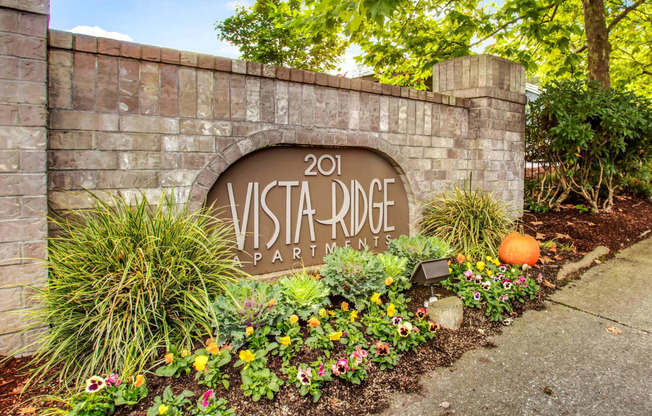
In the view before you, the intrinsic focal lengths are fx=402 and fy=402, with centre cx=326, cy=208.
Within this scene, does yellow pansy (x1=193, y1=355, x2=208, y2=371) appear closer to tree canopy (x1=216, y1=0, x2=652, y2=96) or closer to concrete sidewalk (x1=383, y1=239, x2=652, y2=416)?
concrete sidewalk (x1=383, y1=239, x2=652, y2=416)

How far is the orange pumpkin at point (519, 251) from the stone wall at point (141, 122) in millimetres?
1022

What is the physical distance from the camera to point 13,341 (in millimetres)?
2418

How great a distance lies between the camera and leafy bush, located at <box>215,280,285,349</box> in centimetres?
234

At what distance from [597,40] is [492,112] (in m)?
3.74

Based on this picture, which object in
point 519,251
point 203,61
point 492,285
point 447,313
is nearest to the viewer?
point 447,313

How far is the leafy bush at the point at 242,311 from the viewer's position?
2340mm

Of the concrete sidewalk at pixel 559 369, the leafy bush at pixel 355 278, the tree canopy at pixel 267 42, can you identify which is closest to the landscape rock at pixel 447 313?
the concrete sidewalk at pixel 559 369

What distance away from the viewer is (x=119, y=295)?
7.27 ft

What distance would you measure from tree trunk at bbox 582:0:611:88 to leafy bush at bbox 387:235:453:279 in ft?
18.4

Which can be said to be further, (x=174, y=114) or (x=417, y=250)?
(x=417, y=250)

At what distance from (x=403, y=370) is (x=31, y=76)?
111 inches

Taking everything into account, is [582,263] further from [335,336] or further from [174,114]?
[174,114]

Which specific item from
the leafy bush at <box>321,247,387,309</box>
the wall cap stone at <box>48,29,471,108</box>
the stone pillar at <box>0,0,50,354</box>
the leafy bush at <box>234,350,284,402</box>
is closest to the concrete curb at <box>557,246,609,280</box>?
the leafy bush at <box>321,247,387,309</box>

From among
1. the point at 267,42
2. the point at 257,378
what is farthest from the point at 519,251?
the point at 267,42
